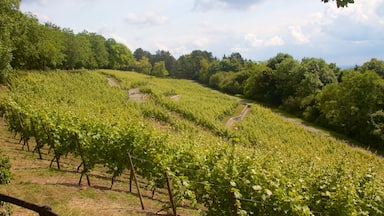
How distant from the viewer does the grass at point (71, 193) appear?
891cm

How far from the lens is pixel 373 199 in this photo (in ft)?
22.7

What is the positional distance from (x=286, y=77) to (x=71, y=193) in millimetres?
57236

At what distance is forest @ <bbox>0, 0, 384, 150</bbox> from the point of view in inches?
1415

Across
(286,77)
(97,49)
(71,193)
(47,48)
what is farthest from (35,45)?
(286,77)

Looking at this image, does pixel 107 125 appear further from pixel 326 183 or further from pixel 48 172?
pixel 326 183

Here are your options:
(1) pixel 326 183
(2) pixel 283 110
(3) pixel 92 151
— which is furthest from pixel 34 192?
(2) pixel 283 110

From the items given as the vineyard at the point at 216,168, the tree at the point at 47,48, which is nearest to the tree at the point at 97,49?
the tree at the point at 47,48

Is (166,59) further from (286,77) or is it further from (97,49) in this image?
(286,77)

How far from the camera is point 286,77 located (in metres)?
61.3

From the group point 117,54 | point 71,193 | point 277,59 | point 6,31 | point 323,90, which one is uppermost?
point 277,59

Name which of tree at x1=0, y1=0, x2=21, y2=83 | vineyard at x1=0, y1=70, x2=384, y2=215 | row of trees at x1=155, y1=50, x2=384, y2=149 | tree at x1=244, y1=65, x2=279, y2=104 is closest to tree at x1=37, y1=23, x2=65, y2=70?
tree at x1=0, y1=0, x2=21, y2=83

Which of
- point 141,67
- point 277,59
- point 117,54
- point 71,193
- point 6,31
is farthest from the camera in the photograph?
point 141,67

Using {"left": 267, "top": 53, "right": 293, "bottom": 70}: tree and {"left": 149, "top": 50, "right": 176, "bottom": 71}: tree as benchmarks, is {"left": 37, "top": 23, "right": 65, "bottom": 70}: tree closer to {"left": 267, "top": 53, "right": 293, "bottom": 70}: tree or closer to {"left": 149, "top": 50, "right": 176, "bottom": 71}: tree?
{"left": 267, "top": 53, "right": 293, "bottom": 70}: tree

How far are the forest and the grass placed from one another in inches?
319
